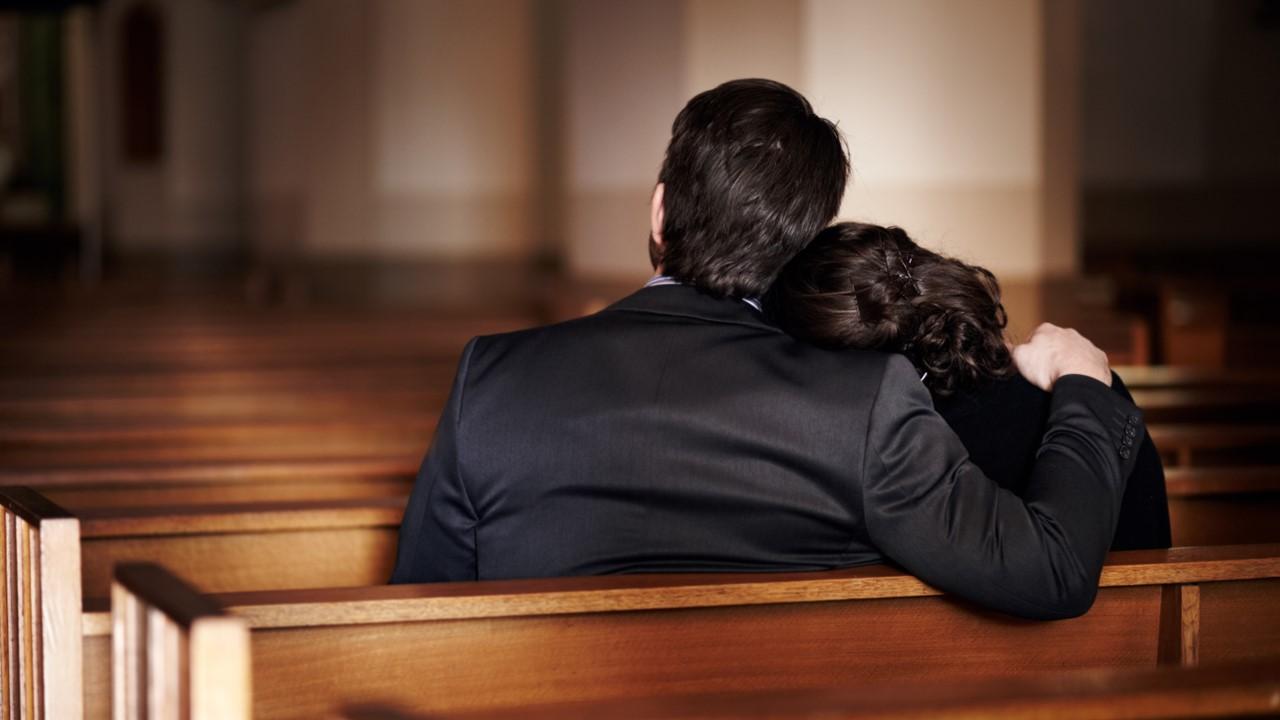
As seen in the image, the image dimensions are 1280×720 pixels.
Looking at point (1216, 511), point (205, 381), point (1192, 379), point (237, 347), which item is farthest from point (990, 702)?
point (237, 347)

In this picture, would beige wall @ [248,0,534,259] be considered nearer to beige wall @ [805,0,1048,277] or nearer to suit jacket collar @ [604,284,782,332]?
beige wall @ [805,0,1048,277]

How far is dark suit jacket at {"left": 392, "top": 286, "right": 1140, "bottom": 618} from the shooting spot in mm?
1722

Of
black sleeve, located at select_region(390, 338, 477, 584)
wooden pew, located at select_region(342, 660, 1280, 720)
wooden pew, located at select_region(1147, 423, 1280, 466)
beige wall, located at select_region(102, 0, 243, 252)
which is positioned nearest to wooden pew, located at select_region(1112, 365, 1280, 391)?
wooden pew, located at select_region(1147, 423, 1280, 466)

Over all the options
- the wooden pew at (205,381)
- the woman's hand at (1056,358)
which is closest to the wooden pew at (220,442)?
the wooden pew at (205,381)

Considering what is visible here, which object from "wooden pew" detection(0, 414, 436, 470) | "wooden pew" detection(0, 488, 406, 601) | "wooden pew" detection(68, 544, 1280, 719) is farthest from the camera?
"wooden pew" detection(0, 414, 436, 470)

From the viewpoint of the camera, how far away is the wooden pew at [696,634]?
1.66m

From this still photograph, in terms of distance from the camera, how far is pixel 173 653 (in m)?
1.24

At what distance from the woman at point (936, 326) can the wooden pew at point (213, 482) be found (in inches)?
60.6

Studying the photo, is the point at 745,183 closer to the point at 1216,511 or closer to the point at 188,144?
the point at 1216,511

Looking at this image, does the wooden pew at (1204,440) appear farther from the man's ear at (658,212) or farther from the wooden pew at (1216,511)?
the man's ear at (658,212)

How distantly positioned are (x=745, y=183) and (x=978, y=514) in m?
0.46

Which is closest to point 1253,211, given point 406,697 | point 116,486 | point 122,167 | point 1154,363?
point 1154,363

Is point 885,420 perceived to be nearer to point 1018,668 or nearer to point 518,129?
point 1018,668

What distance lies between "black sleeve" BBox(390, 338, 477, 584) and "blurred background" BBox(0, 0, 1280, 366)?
8.41 feet
